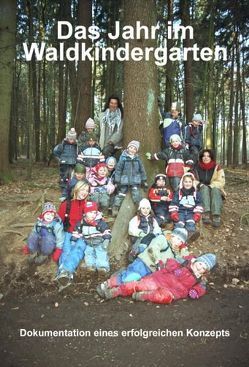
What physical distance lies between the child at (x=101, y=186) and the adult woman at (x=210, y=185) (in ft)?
5.44


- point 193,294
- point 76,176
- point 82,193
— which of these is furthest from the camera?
point 76,176

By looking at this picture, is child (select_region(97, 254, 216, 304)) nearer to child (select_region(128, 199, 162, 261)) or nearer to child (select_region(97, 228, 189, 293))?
child (select_region(97, 228, 189, 293))

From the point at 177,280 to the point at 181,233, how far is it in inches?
38.7

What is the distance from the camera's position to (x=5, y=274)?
643cm

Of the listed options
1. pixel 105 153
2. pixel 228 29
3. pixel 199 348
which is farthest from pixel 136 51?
pixel 228 29

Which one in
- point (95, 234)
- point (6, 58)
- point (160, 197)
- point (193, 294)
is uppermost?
point (6, 58)

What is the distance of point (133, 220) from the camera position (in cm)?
679

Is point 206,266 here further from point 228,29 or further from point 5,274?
point 228,29

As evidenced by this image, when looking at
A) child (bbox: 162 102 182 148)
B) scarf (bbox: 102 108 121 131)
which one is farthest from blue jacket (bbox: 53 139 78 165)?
child (bbox: 162 102 182 148)

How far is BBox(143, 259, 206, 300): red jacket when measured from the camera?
5.71m

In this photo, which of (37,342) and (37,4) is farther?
(37,4)

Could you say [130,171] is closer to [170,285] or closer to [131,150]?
[131,150]

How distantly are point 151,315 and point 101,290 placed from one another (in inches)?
33.2

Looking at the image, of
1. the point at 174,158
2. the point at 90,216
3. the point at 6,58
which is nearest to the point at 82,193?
the point at 90,216
